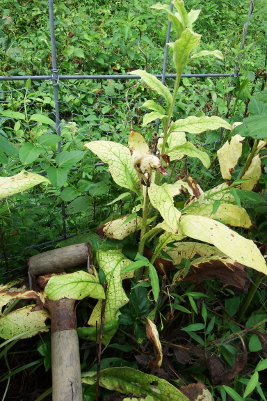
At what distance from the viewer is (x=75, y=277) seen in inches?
43.1

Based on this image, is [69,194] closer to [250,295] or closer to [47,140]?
[47,140]

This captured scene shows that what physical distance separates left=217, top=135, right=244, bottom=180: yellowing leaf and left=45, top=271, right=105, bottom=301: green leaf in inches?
26.4

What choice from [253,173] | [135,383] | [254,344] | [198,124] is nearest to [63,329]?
[135,383]

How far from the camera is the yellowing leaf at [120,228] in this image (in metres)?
1.28

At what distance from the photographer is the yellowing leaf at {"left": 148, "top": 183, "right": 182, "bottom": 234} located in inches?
38.0

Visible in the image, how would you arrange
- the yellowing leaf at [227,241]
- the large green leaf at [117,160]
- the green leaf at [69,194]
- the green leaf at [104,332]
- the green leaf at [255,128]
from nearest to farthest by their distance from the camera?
the yellowing leaf at [227,241] < the green leaf at [255,128] < the green leaf at [104,332] < the large green leaf at [117,160] < the green leaf at [69,194]

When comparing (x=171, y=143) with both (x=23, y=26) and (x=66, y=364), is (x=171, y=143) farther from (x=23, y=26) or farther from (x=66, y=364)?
(x=23, y=26)

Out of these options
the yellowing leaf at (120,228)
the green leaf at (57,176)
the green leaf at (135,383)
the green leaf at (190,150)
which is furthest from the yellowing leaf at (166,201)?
the green leaf at (135,383)

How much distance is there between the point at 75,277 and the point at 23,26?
3.38m

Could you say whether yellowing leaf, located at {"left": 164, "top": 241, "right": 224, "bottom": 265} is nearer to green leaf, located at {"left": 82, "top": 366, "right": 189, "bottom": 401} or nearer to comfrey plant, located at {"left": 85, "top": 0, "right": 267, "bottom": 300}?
comfrey plant, located at {"left": 85, "top": 0, "right": 267, "bottom": 300}

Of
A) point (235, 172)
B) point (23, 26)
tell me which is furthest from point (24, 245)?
point (23, 26)

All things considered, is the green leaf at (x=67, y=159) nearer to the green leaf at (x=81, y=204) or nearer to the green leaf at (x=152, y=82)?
the green leaf at (x=81, y=204)

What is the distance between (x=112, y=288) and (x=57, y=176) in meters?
0.44

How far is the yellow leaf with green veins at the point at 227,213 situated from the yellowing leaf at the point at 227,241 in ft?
0.79
